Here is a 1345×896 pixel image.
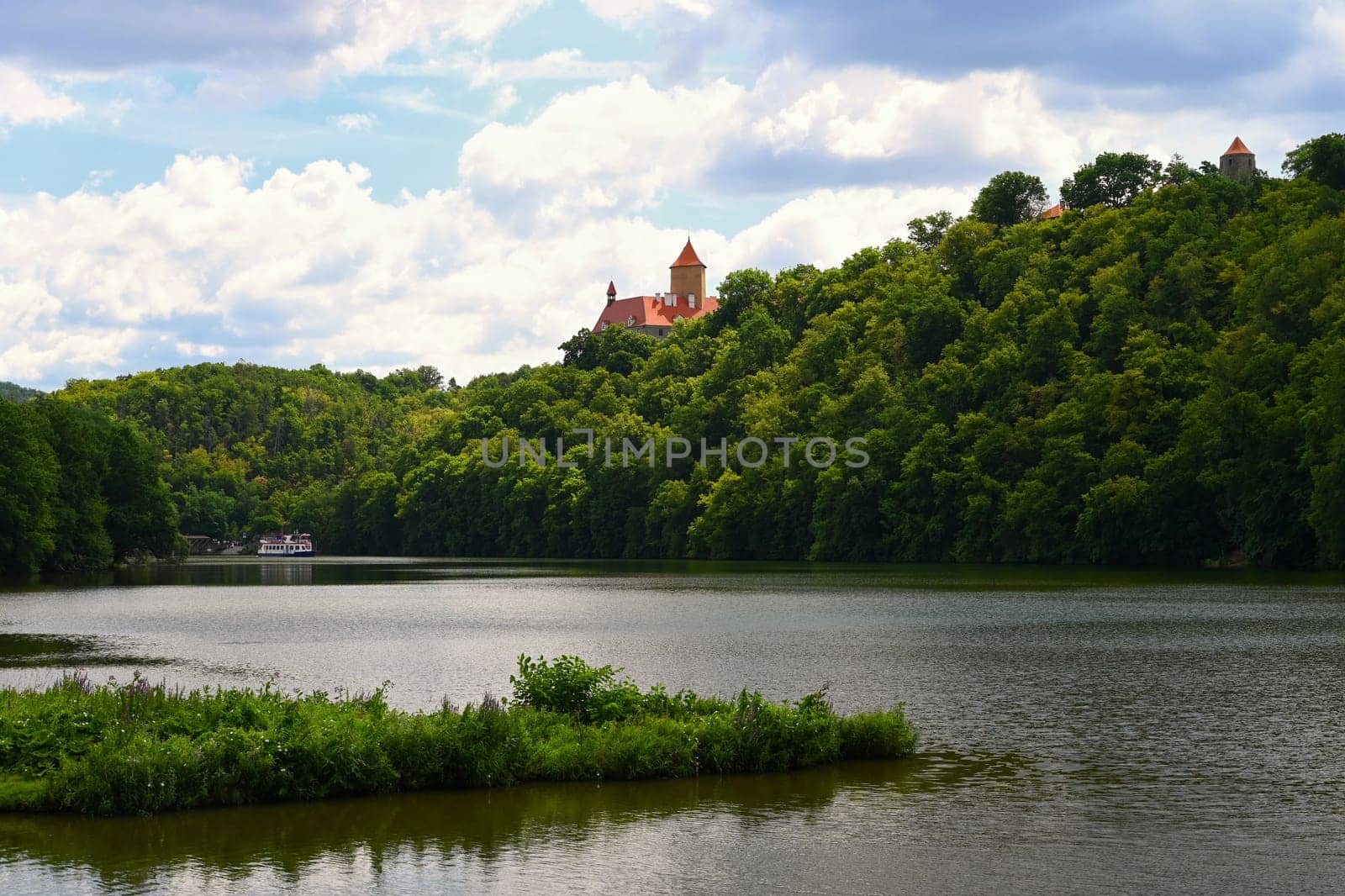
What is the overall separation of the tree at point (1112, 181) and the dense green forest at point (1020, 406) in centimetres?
30

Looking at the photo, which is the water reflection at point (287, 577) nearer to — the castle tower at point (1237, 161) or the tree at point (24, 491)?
the tree at point (24, 491)

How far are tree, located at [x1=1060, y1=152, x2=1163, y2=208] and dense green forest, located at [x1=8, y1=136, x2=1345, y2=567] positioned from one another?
0.98 feet

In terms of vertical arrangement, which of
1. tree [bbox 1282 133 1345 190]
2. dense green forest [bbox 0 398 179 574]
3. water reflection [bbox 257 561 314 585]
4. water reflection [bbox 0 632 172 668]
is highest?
tree [bbox 1282 133 1345 190]

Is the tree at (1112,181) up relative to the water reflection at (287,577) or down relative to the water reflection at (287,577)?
up

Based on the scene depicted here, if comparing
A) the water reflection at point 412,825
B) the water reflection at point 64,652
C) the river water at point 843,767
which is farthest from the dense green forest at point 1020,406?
the water reflection at point 412,825

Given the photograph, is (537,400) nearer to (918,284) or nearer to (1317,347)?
(918,284)

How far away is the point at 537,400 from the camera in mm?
194250

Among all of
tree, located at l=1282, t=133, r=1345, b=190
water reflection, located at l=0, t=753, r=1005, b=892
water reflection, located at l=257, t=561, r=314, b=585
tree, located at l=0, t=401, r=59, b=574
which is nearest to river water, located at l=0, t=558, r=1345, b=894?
water reflection, located at l=0, t=753, r=1005, b=892

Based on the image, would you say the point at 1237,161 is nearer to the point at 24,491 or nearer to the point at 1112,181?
the point at 1112,181

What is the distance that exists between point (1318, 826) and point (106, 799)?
606 inches

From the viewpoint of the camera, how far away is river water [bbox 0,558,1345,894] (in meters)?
16.7

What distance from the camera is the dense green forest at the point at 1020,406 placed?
92375mm

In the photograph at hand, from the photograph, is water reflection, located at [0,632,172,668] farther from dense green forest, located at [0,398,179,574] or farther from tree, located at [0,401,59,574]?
dense green forest, located at [0,398,179,574]

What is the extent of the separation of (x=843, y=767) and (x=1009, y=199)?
150m
